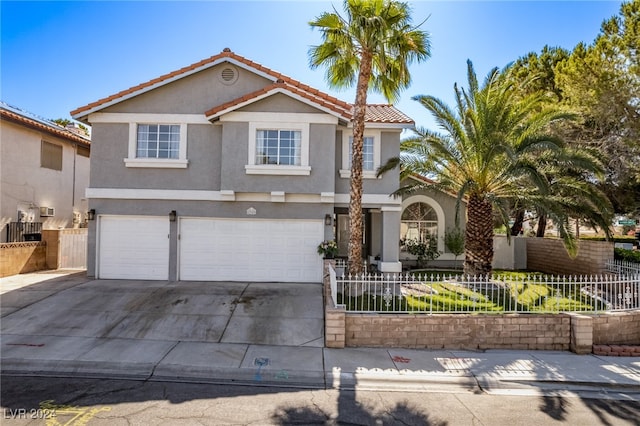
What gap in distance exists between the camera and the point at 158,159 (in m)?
12.9

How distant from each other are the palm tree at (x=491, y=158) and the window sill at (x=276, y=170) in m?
3.03

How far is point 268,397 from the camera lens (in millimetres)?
5934

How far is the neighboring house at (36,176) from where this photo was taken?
49.7ft

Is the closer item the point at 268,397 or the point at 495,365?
the point at 268,397

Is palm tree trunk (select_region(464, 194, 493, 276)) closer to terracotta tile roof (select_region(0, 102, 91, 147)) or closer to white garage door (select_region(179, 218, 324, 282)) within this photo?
white garage door (select_region(179, 218, 324, 282))

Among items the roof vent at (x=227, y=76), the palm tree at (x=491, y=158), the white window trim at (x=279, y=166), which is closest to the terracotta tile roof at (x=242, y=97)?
the roof vent at (x=227, y=76)

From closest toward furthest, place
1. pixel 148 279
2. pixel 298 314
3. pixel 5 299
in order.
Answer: pixel 298 314
pixel 5 299
pixel 148 279

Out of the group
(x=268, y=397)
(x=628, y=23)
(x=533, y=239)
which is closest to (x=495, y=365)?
(x=268, y=397)

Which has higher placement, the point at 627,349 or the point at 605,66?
the point at 605,66

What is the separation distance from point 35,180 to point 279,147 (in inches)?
499

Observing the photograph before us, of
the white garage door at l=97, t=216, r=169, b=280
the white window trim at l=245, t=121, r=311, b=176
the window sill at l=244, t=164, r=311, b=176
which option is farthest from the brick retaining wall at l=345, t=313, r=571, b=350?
the white garage door at l=97, t=216, r=169, b=280

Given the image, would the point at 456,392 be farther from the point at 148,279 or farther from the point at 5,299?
the point at 5,299

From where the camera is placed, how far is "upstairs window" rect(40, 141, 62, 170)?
1695cm

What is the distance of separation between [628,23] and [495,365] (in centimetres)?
1532
